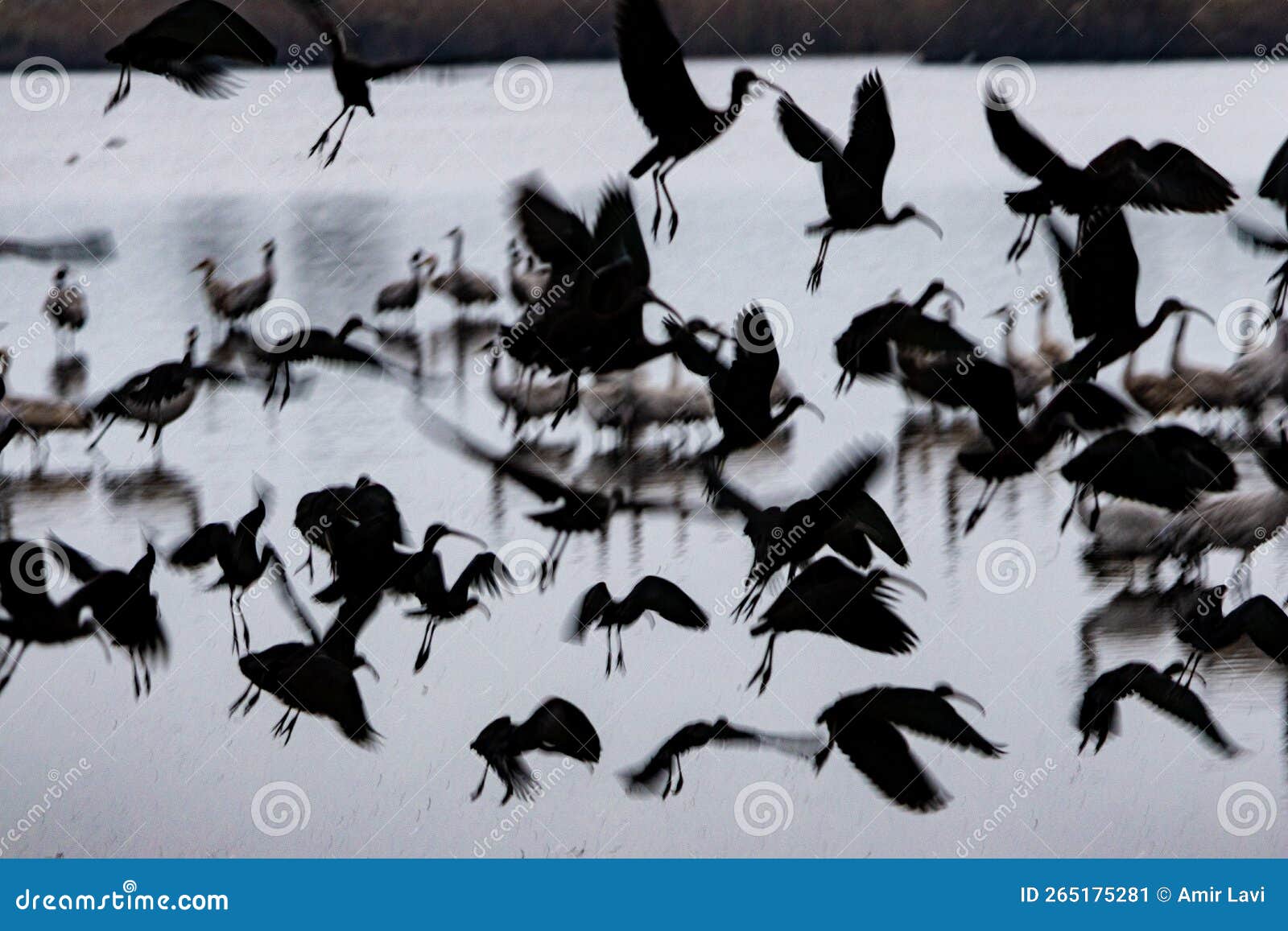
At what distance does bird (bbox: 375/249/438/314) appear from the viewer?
3260 millimetres

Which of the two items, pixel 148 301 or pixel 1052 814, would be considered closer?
pixel 1052 814

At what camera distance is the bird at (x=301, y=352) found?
3.16 meters

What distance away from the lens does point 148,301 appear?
132 inches

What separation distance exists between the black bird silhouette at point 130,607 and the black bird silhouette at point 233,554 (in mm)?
80

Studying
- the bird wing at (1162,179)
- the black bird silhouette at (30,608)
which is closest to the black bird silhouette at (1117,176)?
the bird wing at (1162,179)

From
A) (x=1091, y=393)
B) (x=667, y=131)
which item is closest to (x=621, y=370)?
(x=667, y=131)

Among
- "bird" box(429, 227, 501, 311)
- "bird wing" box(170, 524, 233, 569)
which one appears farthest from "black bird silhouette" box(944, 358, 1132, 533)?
"bird wing" box(170, 524, 233, 569)

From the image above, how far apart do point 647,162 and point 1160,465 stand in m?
1.20

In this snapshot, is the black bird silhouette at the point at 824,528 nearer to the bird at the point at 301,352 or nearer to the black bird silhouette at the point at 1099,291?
the black bird silhouette at the point at 1099,291

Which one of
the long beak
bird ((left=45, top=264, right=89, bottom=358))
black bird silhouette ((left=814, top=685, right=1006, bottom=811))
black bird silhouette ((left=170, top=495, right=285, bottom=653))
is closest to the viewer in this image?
black bird silhouette ((left=814, top=685, right=1006, bottom=811))

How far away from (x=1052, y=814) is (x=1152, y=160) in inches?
51.8

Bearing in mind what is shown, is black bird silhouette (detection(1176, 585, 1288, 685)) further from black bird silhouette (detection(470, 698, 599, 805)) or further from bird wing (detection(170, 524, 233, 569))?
bird wing (detection(170, 524, 233, 569))

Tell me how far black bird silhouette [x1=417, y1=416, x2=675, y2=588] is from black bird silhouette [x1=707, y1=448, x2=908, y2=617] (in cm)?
22

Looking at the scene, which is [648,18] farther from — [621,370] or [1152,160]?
[1152,160]
